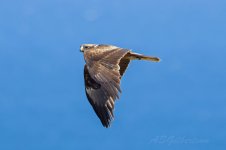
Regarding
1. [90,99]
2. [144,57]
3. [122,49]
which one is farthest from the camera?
[144,57]

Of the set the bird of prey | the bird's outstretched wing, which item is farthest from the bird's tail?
the bird's outstretched wing

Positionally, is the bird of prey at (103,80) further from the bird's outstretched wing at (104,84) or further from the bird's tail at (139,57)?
the bird's tail at (139,57)

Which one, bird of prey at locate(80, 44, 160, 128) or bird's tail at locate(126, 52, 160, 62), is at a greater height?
bird's tail at locate(126, 52, 160, 62)

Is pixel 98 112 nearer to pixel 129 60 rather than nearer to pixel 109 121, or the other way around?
pixel 109 121

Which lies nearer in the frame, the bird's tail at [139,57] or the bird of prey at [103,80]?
the bird of prey at [103,80]

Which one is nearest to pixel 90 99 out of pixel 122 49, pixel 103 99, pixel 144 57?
pixel 103 99

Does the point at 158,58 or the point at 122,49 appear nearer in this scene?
the point at 122,49

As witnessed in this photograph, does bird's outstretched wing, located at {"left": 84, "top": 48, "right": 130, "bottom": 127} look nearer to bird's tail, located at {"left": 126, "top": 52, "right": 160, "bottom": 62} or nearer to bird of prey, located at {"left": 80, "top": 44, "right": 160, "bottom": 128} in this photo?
bird of prey, located at {"left": 80, "top": 44, "right": 160, "bottom": 128}

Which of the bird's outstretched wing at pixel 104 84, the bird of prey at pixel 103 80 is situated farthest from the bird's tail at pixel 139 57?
the bird's outstretched wing at pixel 104 84

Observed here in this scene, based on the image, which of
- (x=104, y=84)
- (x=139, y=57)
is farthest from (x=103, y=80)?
(x=139, y=57)
